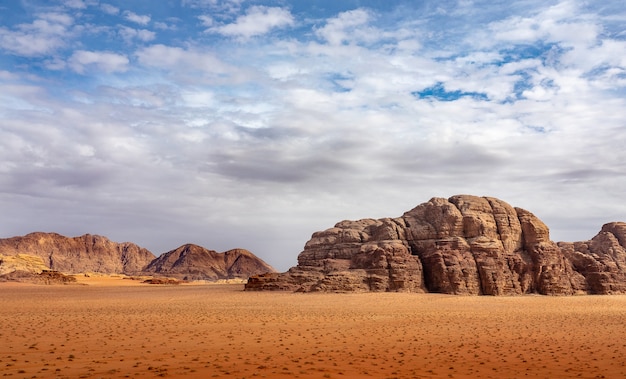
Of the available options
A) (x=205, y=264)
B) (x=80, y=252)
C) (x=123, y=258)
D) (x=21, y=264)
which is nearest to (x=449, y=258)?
(x=21, y=264)

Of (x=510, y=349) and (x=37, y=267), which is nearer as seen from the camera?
(x=510, y=349)

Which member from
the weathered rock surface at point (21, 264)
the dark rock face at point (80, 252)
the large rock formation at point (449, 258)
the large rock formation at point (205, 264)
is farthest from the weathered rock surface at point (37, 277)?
the dark rock face at point (80, 252)

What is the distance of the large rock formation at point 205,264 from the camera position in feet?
447

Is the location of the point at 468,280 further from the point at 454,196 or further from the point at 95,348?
the point at 95,348

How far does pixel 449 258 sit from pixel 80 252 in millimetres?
138264

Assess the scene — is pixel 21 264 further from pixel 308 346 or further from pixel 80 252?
pixel 308 346

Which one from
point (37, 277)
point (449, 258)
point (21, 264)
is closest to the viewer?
point (449, 258)

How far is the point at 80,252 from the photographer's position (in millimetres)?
152500

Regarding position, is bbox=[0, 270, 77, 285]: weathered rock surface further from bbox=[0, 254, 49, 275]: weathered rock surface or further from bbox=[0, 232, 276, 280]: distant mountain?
bbox=[0, 232, 276, 280]: distant mountain

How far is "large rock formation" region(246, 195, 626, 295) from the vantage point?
49469mm

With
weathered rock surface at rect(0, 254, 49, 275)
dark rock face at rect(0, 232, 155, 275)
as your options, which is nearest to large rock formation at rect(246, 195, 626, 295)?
weathered rock surface at rect(0, 254, 49, 275)

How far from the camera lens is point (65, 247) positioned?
492ft

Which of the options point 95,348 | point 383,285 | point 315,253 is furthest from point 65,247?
point 95,348

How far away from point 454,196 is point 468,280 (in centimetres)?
1471
